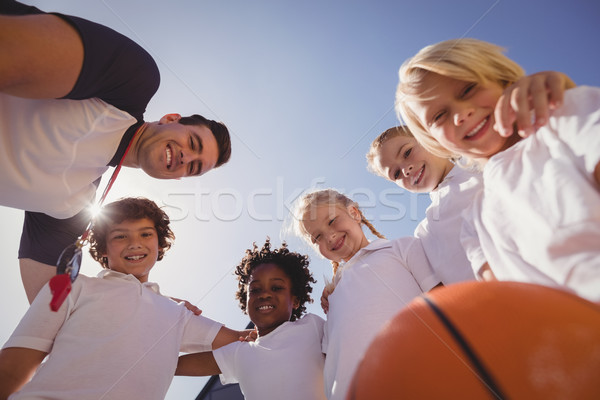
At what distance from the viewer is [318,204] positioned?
7.58 ft

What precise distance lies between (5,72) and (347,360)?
157 cm

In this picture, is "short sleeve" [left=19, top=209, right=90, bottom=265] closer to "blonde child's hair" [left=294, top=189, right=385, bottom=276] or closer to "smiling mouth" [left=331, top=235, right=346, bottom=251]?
"blonde child's hair" [left=294, top=189, right=385, bottom=276]

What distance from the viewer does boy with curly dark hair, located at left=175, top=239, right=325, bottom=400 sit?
1.72 meters

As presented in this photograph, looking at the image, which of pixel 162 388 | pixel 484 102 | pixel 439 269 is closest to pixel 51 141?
pixel 162 388

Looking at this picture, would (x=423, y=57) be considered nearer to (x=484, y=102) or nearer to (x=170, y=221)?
(x=484, y=102)

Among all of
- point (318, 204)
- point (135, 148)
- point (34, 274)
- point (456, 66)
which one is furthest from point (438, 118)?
point (34, 274)

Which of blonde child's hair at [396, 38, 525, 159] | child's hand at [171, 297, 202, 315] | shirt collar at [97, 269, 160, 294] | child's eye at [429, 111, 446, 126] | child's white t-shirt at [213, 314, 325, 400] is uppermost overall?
blonde child's hair at [396, 38, 525, 159]

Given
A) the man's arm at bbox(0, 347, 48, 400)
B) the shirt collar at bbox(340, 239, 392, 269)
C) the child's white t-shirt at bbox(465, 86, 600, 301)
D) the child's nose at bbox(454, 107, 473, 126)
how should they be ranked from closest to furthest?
the child's white t-shirt at bbox(465, 86, 600, 301) → the child's nose at bbox(454, 107, 473, 126) → the man's arm at bbox(0, 347, 48, 400) → the shirt collar at bbox(340, 239, 392, 269)

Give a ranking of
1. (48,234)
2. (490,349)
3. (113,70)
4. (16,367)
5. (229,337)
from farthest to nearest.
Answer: (229,337) < (48,234) < (16,367) < (113,70) < (490,349)

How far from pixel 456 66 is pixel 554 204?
28.2 inches

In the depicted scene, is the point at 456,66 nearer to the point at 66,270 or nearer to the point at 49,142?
the point at 49,142

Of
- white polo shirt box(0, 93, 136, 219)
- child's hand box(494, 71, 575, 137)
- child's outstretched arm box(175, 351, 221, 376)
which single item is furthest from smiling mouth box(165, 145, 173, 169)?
child's hand box(494, 71, 575, 137)

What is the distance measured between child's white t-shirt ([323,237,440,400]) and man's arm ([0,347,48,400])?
1355 mm

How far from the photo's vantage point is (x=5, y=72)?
0.88 metres
